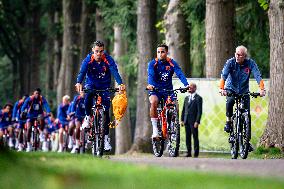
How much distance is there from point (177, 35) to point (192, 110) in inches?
307

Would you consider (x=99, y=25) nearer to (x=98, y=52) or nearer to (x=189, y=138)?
(x=189, y=138)

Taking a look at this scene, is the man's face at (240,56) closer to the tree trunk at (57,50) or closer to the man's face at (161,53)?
the man's face at (161,53)

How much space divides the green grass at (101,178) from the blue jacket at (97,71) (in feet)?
25.0

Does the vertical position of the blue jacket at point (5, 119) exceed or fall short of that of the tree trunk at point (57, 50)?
it falls short

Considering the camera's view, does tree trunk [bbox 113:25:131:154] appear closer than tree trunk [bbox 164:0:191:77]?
No

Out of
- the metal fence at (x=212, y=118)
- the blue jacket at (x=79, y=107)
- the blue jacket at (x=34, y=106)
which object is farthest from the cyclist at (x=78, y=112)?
the metal fence at (x=212, y=118)

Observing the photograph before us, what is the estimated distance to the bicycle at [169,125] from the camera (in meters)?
18.4

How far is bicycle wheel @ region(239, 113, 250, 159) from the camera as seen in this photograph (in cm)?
1714

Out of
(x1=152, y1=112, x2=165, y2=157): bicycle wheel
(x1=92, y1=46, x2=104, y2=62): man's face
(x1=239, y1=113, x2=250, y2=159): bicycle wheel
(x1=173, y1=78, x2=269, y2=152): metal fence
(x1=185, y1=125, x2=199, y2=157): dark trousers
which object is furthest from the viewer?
(x1=173, y1=78, x2=269, y2=152): metal fence

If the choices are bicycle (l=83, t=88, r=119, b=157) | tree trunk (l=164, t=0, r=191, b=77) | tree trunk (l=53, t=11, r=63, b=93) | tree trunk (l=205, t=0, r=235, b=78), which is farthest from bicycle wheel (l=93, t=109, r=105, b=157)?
tree trunk (l=53, t=11, r=63, b=93)

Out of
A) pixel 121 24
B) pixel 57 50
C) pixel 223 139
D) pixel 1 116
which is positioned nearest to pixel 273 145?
pixel 223 139

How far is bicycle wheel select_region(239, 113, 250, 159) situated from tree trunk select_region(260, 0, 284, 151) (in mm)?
3378

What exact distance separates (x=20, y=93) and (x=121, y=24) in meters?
17.9

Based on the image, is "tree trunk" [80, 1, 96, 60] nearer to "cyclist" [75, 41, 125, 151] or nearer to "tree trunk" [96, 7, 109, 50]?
"tree trunk" [96, 7, 109, 50]
